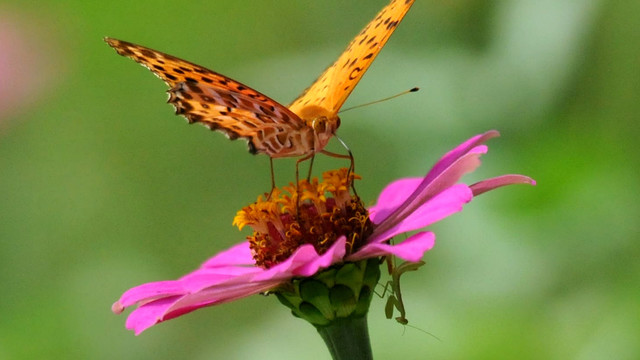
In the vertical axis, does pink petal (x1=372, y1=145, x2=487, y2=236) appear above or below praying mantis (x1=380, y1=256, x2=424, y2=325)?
above

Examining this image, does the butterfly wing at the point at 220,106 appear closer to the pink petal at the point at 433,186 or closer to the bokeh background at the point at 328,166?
the pink petal at the point at 433,186

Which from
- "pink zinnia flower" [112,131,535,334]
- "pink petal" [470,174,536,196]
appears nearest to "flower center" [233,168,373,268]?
"pink zinnia flower" [112,131,535,334]

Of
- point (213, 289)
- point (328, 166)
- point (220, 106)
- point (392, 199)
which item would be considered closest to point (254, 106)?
point (220, 106)

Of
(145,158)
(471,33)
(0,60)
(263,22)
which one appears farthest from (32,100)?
(471,33)

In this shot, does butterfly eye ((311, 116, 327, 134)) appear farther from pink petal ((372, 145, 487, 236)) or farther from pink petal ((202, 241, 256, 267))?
pink petal ((202, 241, 256, 267))

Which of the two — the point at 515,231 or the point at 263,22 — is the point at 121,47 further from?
the point at 263,22

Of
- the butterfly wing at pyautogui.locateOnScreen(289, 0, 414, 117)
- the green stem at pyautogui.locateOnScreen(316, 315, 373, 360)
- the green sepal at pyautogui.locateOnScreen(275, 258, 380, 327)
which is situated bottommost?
the green stem at pyautogui.locateOnScreen(316, 315, 373, 360)

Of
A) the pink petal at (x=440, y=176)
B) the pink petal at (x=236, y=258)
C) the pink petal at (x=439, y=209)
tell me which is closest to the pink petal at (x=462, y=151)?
the pink petal at (x=440, y=176)
